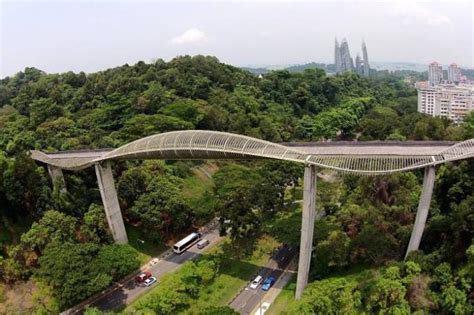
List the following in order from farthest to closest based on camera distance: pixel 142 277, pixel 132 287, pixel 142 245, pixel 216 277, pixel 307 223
Result: pixel 142 245
pixel 142 277
pixel 216 277
pixel 132 287
pixel 307 223

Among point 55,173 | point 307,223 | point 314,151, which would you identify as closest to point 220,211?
point 307,223

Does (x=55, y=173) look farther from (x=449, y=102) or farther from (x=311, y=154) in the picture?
(x=449, y=102)

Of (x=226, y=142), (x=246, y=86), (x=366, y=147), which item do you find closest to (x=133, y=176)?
(x=226, y=142)

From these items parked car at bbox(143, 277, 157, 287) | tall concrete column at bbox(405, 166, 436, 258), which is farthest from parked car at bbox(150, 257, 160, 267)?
tall concrete column at bbox(405, 166, 436, 258)

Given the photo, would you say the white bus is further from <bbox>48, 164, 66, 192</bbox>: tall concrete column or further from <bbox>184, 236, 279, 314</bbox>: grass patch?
<bbox>48, 164, 66, 192</bbox>: tall concrete column

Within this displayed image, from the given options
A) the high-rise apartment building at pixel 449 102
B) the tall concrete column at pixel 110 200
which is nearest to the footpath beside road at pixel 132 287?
the tall concrete column at pixel 110 200

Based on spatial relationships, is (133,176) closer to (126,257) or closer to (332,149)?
(126,257)
